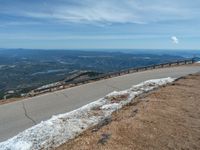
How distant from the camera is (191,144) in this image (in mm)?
7480

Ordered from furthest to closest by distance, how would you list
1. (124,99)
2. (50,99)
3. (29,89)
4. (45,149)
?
(29,89)
(50,99)
(124,99)
(45,149)

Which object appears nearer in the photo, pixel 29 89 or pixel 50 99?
pixel 50 99

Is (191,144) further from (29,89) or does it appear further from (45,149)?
(29,89)

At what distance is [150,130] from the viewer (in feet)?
27.8

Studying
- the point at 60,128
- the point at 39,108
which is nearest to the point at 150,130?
the point at 60,128

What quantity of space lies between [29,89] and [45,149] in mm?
15857

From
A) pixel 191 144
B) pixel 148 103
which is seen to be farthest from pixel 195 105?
pixel 191 144

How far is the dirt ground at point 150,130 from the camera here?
751 cm

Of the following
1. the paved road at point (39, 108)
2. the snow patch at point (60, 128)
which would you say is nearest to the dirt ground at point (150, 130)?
the snow patch at point (60, 128)

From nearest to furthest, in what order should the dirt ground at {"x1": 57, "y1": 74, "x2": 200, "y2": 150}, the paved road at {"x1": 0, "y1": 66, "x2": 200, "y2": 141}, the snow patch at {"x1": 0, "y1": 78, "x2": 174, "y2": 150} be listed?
the dirt ground at {"x1": 57, "y1": 74, "x2": 200, "y2": 150}
the snow patch at {"x1": 0, "y1": 78, "x2": 174, "y2": 150}
the paved road at {"x1": 0, "y1": 66, "x2": 200, "y2": 141}

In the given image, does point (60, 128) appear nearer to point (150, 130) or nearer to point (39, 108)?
point (150, 130)

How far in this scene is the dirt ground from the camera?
7.51 meters

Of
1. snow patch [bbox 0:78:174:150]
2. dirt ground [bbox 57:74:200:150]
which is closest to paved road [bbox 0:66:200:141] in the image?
snow patch [bbox 0:78:174:150]

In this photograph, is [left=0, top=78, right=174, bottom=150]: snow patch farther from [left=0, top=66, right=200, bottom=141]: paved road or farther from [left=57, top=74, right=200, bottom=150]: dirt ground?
[left=0, top=66, right=200, bottom=141]: paved road
